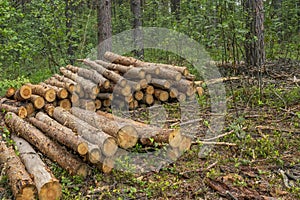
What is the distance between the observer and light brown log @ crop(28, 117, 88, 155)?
173 inches

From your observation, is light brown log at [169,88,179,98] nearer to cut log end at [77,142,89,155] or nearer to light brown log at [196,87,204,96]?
light brown log at [196,87,204,96]

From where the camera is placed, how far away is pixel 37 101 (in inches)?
252

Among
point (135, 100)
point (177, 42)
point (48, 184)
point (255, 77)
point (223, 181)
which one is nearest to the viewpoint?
point (48, 184)

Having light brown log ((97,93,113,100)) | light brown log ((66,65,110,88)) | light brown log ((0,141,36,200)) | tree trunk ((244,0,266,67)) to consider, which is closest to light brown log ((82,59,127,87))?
light brown log ((66,65,110,88))

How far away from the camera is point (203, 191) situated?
4.00 metres

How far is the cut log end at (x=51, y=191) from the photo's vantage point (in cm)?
379

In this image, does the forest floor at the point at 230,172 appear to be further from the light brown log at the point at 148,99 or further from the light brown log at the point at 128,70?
the light brown log at the point at 128,70

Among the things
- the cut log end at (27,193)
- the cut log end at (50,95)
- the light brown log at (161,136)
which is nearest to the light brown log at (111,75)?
the cut log end at (50,95)

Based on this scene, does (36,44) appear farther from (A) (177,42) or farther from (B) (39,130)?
(B) (39,130)

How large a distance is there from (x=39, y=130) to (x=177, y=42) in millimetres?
6060

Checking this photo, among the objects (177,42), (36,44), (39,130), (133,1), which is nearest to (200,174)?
(39,130)

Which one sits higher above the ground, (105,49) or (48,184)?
(105,49)

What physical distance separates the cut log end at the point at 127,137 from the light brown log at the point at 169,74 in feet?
9.05

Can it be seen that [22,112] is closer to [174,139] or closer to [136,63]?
[136,63]
